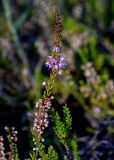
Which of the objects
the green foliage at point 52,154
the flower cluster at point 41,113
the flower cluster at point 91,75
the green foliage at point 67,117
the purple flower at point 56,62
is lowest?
the green foliage at point 52,154

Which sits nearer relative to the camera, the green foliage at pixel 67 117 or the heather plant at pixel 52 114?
the heather plant at pixel 52 114

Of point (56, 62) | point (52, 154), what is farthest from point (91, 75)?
point (56, 62)

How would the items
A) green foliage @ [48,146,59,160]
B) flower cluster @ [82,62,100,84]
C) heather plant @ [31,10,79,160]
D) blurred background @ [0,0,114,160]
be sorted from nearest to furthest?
heather plant @ [31,10,79,160] < green foliage @ [48,146,59,160] < blurred background @ [0,0,114,160] < flower cluster @ [82,62,100,84]

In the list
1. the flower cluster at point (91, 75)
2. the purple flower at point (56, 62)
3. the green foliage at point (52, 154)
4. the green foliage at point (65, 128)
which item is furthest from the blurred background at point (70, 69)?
the purple flower at point (56, 62)

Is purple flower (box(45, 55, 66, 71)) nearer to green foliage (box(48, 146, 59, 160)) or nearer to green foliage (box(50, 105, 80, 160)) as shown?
green foliage (box(50, 105, 80, 160))

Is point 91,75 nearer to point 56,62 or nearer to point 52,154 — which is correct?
point 52,154

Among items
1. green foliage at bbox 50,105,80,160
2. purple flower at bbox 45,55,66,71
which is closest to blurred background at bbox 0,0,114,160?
green foliage at bbox 50,105,80,160

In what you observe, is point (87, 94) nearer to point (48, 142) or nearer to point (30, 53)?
point (48, 142)

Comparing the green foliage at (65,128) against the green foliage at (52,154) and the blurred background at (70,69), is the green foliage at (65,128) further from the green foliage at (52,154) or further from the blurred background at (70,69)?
the blurred background at (70,69)
